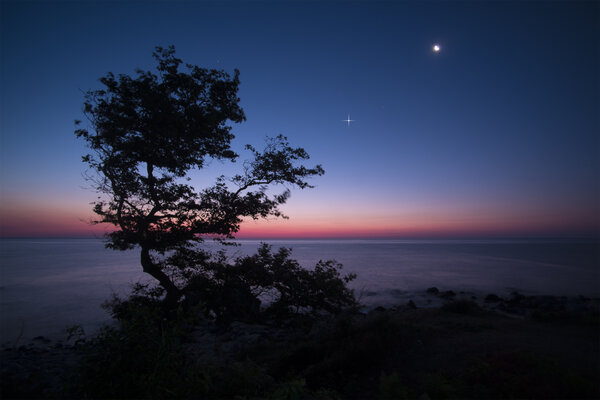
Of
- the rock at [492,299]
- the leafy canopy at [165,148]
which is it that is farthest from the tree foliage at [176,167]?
the rock at [492,299]

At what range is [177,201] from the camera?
33.6 ft

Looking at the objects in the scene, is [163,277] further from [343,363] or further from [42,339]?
[343,363]

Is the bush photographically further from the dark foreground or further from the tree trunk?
the dark foreground

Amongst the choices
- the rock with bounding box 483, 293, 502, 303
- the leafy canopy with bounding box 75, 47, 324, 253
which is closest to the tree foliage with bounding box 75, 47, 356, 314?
the leafy canopy with bounding box 75, 47, 324, 253

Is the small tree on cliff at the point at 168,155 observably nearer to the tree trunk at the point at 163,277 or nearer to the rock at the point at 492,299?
the tree trunk at the point at 163,277

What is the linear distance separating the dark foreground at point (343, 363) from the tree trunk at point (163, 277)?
2.17m

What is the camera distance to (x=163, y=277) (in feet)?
36.2

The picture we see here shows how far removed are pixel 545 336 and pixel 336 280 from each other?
688cm

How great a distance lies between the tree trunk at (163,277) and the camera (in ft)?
35.1

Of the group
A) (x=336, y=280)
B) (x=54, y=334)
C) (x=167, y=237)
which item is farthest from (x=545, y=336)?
(x=54, y=334)

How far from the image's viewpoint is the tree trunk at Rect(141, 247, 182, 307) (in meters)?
10.7

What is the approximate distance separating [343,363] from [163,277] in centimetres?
886

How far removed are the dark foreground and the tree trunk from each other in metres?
2.17

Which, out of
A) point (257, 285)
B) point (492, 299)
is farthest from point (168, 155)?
point (492, 299)
